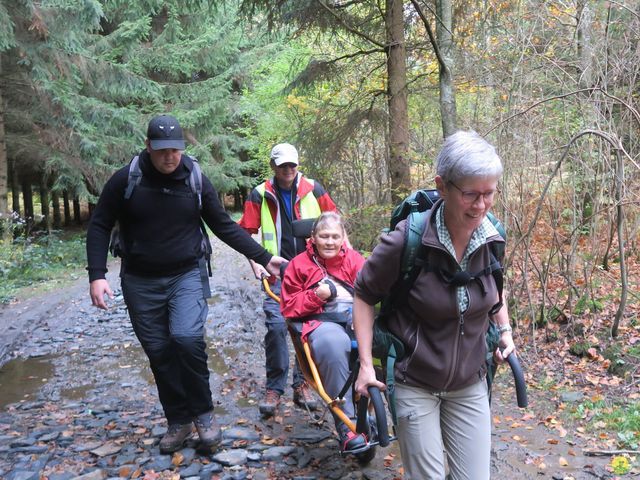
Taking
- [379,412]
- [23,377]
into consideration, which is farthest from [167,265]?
[23,377]

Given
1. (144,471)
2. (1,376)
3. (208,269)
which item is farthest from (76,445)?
(1,376)

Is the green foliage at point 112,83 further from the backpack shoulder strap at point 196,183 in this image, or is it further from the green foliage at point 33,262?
the backpack shoulder strap at point 196,183

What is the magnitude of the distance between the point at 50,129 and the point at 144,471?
14.4 metres

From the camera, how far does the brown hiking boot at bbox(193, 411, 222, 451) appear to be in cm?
425

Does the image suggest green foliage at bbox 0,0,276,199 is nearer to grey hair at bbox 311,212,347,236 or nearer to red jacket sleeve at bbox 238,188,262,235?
red jacket sleeve at bbox 238,188,262,235

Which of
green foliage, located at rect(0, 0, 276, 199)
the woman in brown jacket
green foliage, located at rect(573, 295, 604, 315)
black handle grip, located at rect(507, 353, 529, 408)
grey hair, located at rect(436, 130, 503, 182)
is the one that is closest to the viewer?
grey hair, located at rect(436, 130, 503, 182)

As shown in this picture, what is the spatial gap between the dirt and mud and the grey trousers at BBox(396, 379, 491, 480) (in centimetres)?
156

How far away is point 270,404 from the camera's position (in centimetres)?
504

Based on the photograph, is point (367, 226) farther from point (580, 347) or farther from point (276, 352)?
point (276, 352)

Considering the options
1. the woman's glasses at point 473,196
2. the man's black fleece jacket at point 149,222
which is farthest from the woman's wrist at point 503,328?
the man's black fleece jacket at point 149,222

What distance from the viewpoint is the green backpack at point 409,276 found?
7.72 feet

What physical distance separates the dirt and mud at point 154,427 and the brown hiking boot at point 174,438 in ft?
0.25

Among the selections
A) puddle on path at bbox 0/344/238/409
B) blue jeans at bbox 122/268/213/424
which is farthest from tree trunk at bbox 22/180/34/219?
blue jeans at bbox 122/268/213/424

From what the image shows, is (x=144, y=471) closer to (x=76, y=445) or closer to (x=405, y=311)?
(x=76, y=445)
